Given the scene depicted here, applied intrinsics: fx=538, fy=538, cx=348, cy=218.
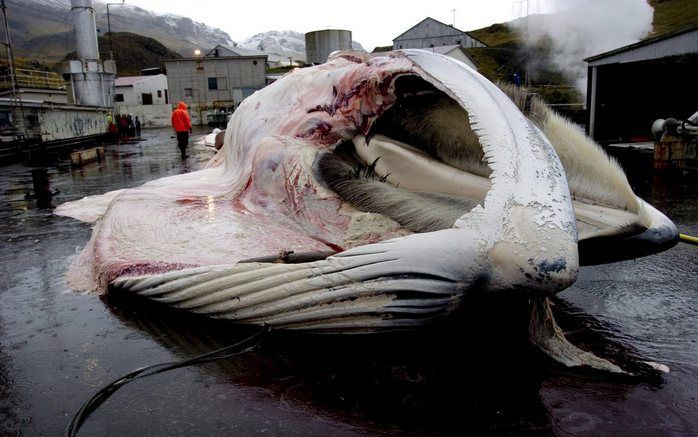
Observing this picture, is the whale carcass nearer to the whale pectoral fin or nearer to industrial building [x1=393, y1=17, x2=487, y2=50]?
the whale pectoral fin

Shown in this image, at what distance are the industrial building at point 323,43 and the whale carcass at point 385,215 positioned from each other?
24.0 meters

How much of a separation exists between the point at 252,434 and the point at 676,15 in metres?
107

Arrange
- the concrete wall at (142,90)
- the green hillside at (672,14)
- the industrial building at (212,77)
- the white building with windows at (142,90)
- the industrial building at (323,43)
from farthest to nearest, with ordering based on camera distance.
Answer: the green hillside at (672,14)
the concrete wall at (142,90)
the white building with windows at (142,90)
the industrial building at (212,77)
the industrial building at (323,43)

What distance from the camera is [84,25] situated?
27109 mm

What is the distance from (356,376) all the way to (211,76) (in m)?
48.1

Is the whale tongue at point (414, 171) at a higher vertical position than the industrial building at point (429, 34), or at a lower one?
lower

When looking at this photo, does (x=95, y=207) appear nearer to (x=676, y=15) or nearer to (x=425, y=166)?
(x=425, y=166)

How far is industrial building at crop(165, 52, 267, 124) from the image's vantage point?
4603 cm

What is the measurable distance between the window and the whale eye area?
151 feet

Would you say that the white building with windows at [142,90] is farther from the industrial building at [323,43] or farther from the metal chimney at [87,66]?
the industrial building at [323,43]

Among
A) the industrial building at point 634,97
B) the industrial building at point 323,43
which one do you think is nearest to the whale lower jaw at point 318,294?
the industrial building at point 634,97

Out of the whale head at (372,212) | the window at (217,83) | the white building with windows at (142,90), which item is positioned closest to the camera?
the whale head at (372,212)

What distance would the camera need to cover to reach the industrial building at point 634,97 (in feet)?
54.1

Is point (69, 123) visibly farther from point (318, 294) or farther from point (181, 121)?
point (318, 294)
